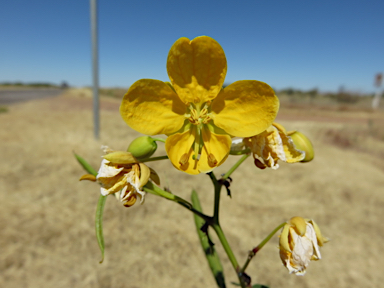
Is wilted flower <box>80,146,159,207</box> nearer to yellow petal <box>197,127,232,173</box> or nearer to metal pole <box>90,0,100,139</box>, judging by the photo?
yellow petal <box>197,127,232,173</box>

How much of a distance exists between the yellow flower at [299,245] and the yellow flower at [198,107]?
41 cm

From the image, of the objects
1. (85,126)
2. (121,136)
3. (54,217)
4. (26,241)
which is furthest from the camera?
(85,126)

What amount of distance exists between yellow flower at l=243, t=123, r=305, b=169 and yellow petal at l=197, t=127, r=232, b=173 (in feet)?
0.41

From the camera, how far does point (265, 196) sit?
15.3 feet

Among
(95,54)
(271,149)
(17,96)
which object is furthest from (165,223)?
(17,96)

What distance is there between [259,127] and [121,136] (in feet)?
20.5

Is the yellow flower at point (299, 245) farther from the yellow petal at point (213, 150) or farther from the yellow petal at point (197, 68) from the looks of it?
the yellow petal at point (197, 68)

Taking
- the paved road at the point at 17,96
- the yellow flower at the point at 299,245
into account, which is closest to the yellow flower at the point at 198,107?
the yellow flower at the point at 299,245

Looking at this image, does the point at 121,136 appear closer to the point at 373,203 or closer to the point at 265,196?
the point at 265,196

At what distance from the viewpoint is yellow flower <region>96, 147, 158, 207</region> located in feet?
2.76

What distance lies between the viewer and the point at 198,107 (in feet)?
3.23

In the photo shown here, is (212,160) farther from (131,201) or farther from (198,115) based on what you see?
(131,201)

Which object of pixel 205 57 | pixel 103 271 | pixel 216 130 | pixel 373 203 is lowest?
pixel 103 271

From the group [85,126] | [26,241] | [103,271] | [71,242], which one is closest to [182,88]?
[103,271]
